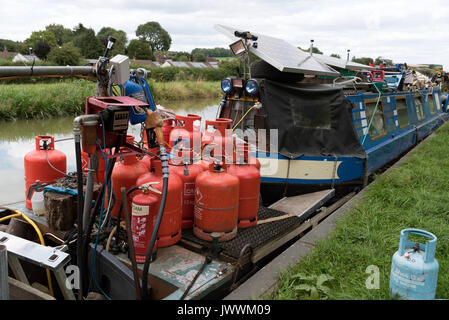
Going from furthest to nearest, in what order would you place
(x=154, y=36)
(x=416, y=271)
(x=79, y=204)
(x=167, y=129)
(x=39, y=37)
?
(x=154, y=36)
(x=39, y=37)
(x=167, y=129)
(x=79, y=204)
(x=416, y=271)

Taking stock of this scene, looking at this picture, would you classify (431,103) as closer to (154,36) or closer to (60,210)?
(60,210)

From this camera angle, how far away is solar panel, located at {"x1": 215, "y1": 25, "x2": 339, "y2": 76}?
539cm

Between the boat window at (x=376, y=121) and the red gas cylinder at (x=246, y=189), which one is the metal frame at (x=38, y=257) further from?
the boat window at (x=376, y=121)

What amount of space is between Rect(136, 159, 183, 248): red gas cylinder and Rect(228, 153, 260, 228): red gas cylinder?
0.74 meters

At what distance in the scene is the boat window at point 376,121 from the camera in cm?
735

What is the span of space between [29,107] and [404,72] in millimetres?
14388

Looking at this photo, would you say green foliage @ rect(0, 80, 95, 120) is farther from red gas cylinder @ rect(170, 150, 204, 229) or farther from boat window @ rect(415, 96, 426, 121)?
boat window @ rect(415, 96, 426, 121)

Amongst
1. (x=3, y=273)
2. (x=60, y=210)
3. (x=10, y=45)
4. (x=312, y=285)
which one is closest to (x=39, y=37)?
(x=10, y=45)

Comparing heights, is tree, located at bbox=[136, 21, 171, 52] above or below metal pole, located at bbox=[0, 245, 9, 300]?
above

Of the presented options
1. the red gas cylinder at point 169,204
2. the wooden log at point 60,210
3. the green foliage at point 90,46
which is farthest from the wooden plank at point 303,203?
the green foliage at point 90,46

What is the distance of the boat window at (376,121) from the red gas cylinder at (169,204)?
4970 millimetres

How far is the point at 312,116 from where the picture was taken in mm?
5930

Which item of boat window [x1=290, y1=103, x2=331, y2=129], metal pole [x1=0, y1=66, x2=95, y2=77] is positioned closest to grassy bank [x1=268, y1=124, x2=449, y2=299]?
boat window [x1=290, y1=103, x2=331, y2=129]

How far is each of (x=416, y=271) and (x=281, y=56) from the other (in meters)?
3.95
